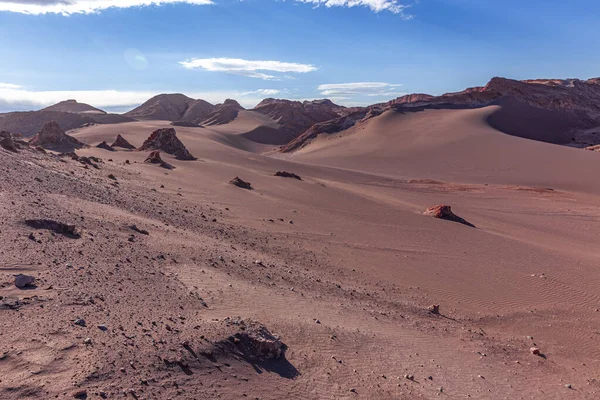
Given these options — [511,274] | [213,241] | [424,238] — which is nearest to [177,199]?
[213,241]

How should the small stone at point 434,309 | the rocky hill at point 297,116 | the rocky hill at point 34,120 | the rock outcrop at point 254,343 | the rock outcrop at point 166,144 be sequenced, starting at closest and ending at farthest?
1. the rock outcrop at point 254,343
2. the small stone at point 434,309
3. the rock outcrop at point 166,144
4. the rocky hill at point 34,120
5. the rocky hill at point 297,116

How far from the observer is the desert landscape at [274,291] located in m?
4.05

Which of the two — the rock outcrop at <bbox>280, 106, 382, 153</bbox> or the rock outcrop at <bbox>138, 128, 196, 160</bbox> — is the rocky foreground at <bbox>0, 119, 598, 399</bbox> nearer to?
the rock outcrop at <bbox>138, 128, 196, 160</bbox>

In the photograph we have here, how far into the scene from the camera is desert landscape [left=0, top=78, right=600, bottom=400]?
4047 mm

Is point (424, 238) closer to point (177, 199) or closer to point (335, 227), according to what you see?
point (335, 227)

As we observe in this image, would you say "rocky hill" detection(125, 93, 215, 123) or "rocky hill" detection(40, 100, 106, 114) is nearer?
"rocky hill" detection(125, 93, 215, 123)

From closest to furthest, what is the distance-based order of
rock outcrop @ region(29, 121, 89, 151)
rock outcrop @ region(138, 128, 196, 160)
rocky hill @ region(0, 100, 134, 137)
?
rock outcrop @ region(29, 121, 89, 151) → rock outcrop @ region(138, 128, 196, 160) → rocky hill @ region(0, 100, 134, 137)

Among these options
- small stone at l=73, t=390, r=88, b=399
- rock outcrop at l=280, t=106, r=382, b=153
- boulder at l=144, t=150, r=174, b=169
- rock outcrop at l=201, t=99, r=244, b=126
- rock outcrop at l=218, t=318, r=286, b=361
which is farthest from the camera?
rock outcrop at l=201, t=99, r=244, b=126

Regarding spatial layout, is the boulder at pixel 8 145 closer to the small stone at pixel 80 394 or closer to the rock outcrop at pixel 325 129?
the small stone at pixel 80 394

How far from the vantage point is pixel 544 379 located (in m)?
5.87

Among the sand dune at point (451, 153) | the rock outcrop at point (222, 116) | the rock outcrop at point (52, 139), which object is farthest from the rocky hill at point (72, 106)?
the rock outcrop at point (52, 139)

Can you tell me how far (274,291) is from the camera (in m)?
6.78

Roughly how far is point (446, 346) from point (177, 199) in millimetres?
8429

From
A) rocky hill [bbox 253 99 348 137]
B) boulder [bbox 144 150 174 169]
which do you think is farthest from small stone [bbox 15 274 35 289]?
rocky hill [bbox 253 99 348 137]
